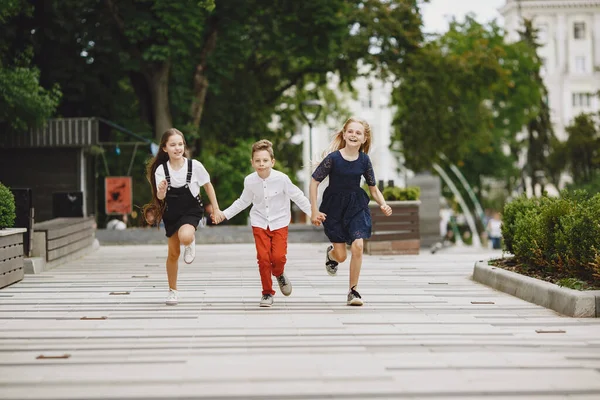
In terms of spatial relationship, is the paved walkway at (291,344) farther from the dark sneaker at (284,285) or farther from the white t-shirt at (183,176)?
the white t-shirt at (183,176)

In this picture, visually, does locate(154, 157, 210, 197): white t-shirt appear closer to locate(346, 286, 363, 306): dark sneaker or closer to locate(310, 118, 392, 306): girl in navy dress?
locate(310, 118, 392, 306): girl in navy dress

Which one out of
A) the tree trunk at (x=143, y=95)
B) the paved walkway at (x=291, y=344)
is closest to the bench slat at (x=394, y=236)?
the paved walkway at (x=291, y=344)

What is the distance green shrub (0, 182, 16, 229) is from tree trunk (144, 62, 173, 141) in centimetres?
1775

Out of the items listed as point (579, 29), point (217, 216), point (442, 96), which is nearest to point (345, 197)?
point (217, 216)

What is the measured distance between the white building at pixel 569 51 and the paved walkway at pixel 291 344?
101920 mm

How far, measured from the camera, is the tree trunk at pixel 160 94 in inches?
1267

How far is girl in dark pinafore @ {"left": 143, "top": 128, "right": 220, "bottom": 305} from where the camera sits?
1157 cm

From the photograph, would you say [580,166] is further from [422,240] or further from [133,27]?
[133,27]

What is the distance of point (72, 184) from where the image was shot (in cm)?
3033

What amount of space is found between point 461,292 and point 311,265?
513cm

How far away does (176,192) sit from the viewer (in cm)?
1166

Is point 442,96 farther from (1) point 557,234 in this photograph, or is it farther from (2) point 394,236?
(1) point 557,234

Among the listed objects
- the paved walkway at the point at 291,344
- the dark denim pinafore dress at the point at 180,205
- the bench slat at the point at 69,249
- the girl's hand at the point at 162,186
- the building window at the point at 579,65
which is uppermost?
the building window at the point at 579,65

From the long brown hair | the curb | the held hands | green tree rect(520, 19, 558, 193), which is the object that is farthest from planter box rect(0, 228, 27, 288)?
green tree rect(520, 19, 558, 193)
